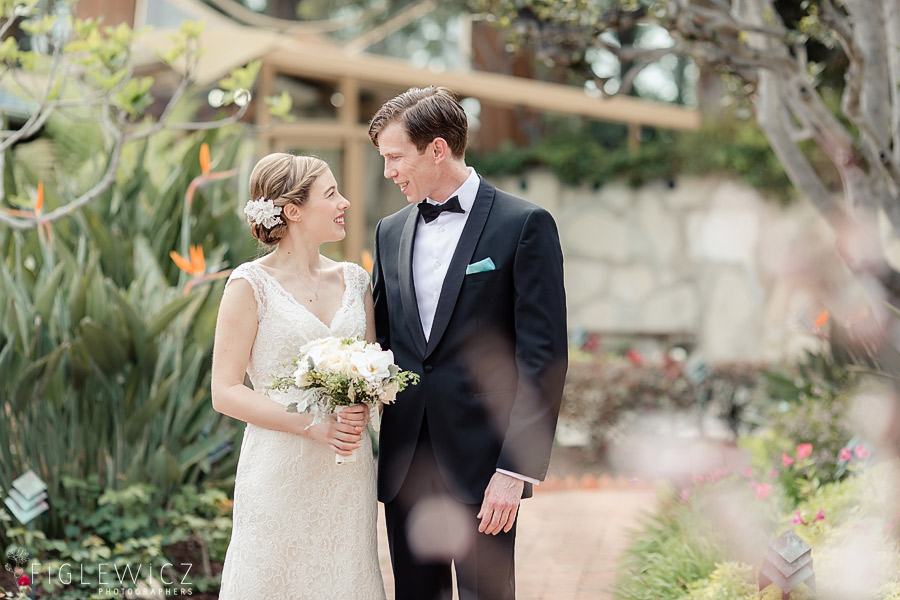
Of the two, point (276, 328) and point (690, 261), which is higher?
point (276, 328)

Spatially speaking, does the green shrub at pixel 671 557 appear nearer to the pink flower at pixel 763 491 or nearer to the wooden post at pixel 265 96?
the pink flower at pixel 763 491

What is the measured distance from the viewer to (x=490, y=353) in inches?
108

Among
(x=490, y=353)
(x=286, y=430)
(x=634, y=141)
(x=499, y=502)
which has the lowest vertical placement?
(x=634, y=141)

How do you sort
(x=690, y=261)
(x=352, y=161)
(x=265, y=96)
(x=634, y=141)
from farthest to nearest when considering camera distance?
1. (x=634, y=141)
2. (x=690, y=261)
3. (x=352, y=161)
4. (x=265, y=96)

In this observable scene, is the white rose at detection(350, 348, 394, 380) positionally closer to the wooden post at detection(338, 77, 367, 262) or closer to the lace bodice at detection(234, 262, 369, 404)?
the lace bodice at detection(234, 262, 369, 404)

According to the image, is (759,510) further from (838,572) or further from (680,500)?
(838,572)

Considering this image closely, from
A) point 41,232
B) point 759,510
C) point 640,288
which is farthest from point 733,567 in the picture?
point 640,288

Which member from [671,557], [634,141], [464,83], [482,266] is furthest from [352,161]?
[482,266]

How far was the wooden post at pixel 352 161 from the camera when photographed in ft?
35.0

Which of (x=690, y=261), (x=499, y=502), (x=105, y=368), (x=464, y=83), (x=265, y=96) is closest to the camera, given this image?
(x=499, y=502)

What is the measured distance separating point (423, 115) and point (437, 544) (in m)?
1.26

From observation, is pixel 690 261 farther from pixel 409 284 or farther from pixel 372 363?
pixel 372 363

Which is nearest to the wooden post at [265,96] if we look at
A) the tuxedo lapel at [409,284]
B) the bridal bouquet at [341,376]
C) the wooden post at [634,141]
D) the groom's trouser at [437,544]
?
the wooden post at [634,141]

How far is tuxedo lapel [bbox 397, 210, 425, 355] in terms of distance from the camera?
2758 mm
